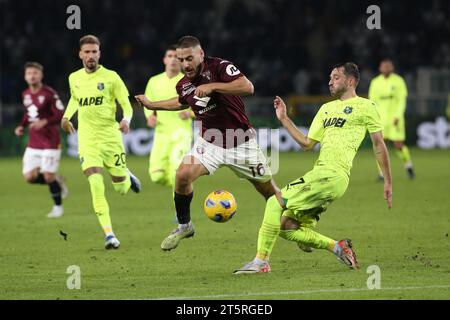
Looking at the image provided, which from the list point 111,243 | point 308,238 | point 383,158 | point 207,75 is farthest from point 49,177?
point 383,158

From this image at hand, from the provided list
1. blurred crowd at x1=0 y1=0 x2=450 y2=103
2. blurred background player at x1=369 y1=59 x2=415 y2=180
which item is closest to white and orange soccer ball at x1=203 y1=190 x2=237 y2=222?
blurred background player at x1=369 y1=59 x2=415 y2=180

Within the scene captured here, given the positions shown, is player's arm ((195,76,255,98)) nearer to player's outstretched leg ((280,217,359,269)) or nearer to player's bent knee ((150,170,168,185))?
player's outstretched leg ((280,217,359,269))

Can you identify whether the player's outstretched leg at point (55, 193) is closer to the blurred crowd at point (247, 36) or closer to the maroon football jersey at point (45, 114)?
the maroon football jersey at point (45, 114)

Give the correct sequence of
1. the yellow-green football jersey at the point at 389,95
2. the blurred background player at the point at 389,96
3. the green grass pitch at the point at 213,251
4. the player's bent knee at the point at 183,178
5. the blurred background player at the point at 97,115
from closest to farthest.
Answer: the green grass pitch at the point at 213,251 → the player's bent knee at the point at 183,178 → the blurred background player at the point at 97,115 → the blurred background player at the point at 389,96 → the yellow-green football jersey at the point at 389,95

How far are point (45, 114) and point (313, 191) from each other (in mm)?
7246

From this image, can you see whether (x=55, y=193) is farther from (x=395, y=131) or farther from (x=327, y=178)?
(x=395, y=131)

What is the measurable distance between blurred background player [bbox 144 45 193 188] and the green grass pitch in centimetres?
67

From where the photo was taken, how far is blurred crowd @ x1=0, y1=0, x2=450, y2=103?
31.2 m

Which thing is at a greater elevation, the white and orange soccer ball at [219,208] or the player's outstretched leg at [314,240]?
the white and orange soccer ball at [219,208]

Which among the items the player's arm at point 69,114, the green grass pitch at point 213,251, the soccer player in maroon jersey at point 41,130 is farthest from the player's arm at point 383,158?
the soccer player in maroon jersey at point 41,130

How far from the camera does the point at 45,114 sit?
1549 cm

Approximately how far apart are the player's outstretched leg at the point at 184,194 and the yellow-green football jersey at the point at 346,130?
1245 millimetres

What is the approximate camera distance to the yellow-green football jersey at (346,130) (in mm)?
9484
